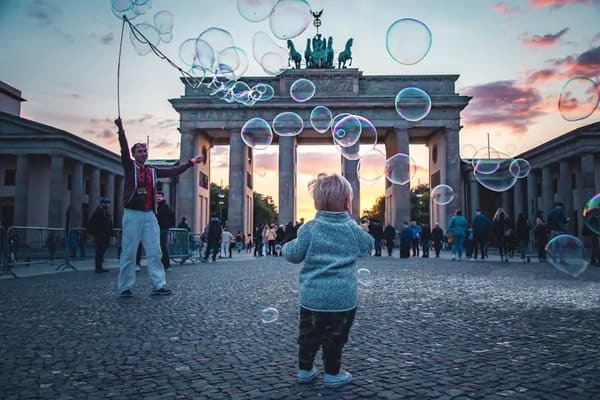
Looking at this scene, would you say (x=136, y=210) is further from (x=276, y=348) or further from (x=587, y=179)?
(x=587, y=179)

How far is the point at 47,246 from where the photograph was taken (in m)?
15.5

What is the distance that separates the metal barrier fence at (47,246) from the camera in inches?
504

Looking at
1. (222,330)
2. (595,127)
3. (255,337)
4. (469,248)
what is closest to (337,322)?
(255,337)

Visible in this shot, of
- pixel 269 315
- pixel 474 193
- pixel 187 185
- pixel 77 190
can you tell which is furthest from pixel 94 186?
pixel 269 315

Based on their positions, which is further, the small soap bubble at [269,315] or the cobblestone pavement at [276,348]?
the small soap bubble at [269,315]

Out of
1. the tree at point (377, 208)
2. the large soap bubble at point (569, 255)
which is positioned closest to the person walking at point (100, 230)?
the large soap bubble at point (569, 255)

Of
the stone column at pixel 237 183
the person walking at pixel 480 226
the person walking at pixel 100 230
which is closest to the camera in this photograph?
the person walking at pixel 100 230

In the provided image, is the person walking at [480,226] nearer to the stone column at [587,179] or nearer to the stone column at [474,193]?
the stone column at [587,179]

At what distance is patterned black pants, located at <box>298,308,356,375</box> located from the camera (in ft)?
10.8

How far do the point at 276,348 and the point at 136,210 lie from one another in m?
3.77

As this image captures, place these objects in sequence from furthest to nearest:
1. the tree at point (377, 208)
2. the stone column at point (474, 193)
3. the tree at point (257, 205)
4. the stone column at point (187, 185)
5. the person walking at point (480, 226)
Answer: the tree at point (377, 208) → the tree at point (257, 205) → the stone column at point (474, 193) → the stone column at point (187, 185) → the person walking at point (480, 226)

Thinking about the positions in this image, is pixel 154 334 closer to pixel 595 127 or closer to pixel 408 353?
pixel 408 353

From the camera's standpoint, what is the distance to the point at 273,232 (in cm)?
2741

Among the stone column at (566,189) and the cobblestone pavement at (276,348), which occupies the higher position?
the stone column at (566,189)
